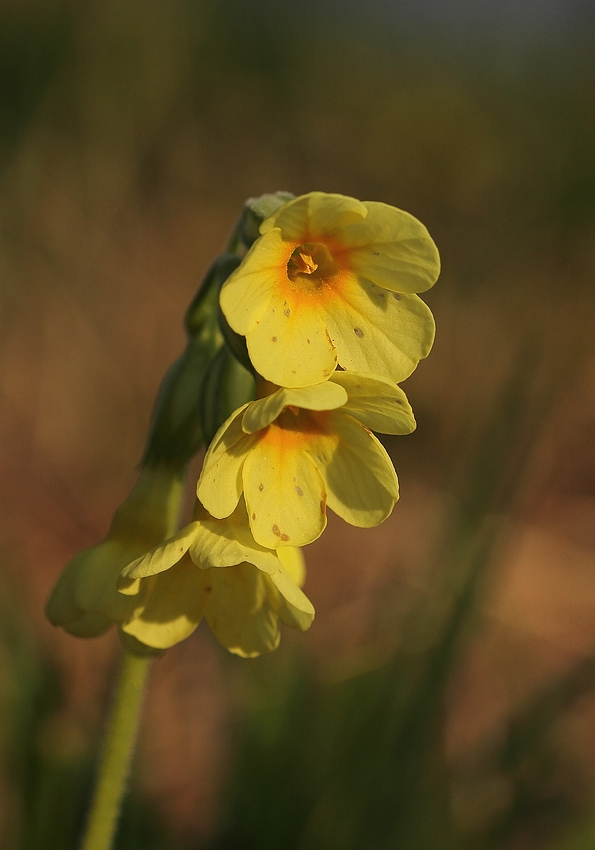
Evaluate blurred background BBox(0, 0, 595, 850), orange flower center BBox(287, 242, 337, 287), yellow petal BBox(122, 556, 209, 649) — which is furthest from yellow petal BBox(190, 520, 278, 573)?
blurred background BBox(0, 0, 595, 850)

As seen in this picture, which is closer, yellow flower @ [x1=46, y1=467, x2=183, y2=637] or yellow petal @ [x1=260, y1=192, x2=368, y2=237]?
yellow petal @ [x1=260, y1=192, x2=368, y2=237]

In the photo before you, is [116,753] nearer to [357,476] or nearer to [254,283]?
[357,476]

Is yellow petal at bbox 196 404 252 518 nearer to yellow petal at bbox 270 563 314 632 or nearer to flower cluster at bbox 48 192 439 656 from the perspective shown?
flower cluster at bbox 48 192 439 656

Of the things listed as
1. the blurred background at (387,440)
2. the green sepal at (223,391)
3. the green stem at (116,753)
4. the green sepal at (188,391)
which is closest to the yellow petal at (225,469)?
the green sepal at (223,391)

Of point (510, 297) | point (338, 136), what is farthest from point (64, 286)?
point (338, 136)

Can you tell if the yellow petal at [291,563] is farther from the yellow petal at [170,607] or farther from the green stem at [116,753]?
the green stem at [116,753]
